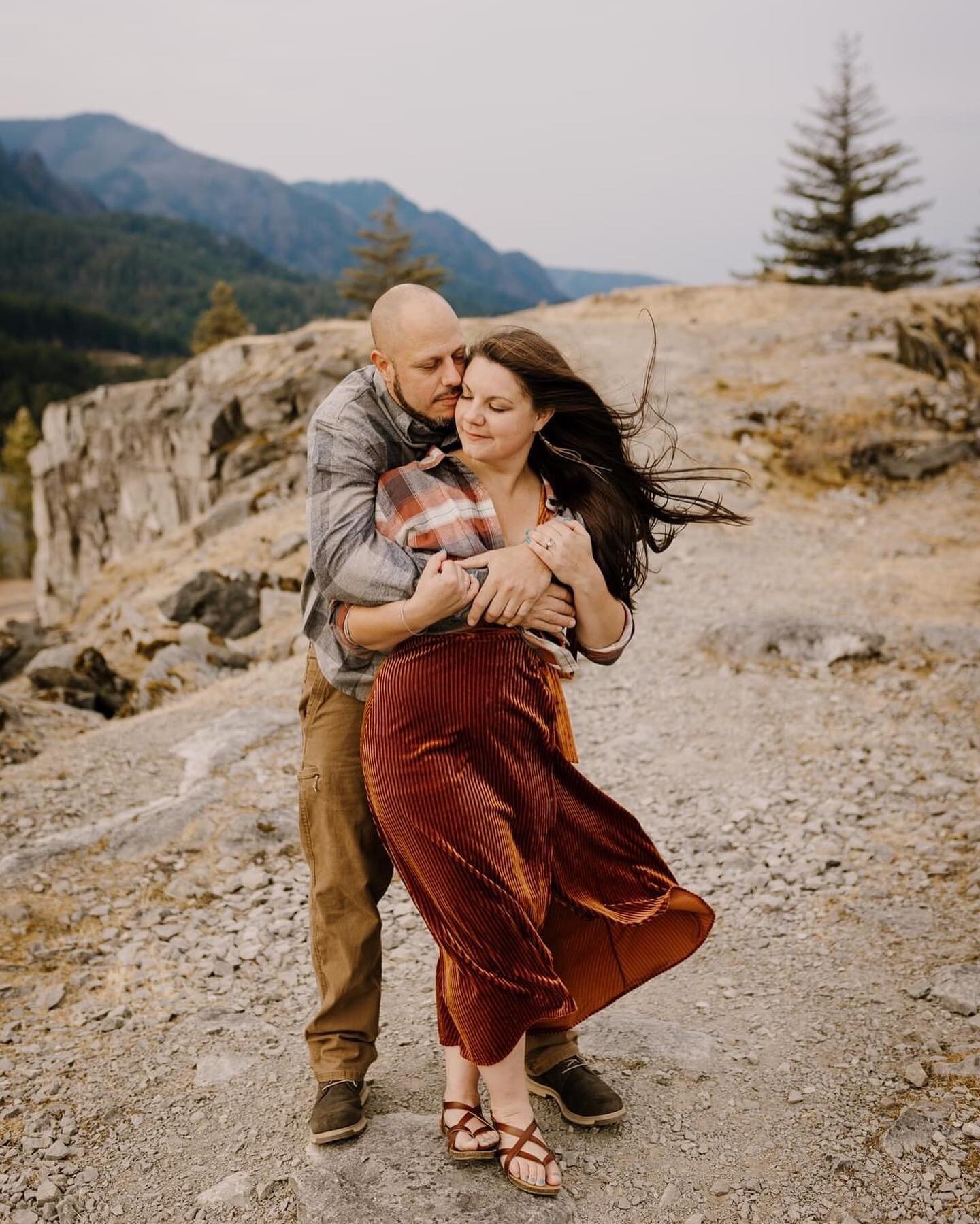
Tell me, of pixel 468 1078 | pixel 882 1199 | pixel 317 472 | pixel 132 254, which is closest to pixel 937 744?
pixel 882 1199

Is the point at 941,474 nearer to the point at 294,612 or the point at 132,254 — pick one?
the point at 294,612

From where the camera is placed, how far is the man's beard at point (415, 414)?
2.69 metres

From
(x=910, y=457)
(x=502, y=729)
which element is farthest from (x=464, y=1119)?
(x=910, y=457)

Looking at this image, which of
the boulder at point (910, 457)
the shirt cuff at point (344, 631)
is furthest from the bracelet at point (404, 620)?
the boulder at point (910, 457)

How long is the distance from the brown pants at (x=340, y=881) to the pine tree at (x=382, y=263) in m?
33.9

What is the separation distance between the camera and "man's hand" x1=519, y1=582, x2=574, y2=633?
2570mm

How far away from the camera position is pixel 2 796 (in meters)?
5.92

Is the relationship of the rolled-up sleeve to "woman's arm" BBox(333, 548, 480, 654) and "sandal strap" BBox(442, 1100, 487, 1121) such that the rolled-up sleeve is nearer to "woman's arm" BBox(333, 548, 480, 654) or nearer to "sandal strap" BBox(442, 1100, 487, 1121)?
"woman's arm" BBox(333, 548, 480, 654)

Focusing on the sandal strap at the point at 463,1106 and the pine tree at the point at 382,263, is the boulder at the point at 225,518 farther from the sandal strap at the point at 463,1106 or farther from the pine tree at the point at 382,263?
the pine tree at the point at 382,263

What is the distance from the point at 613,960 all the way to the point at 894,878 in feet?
8.11

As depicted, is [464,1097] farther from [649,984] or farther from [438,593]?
[438,593]

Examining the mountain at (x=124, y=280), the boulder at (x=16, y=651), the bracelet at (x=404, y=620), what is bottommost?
the boulder at (x=16, y=651)

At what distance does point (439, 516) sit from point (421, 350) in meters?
0.48

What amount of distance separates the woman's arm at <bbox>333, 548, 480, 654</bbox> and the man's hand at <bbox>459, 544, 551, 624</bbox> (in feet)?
0.15
